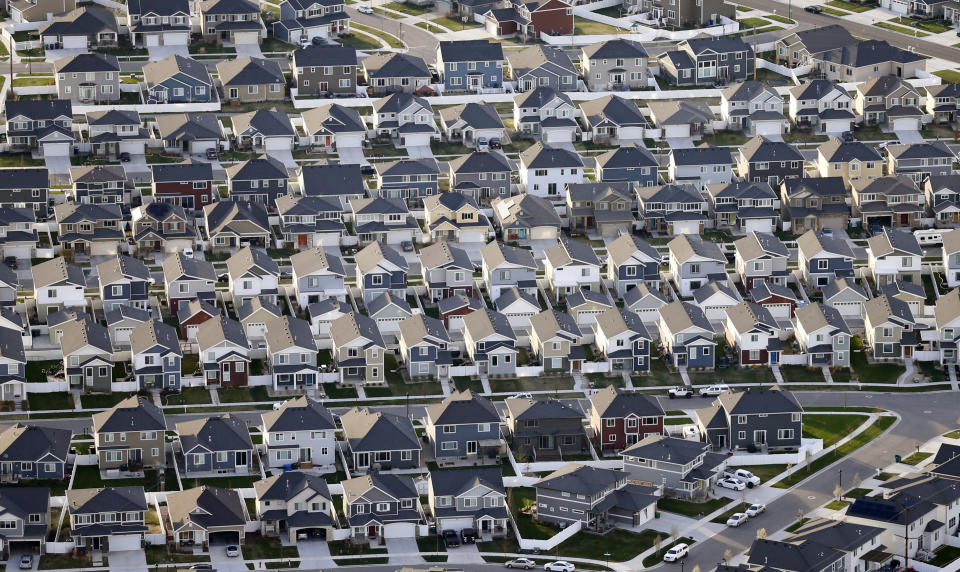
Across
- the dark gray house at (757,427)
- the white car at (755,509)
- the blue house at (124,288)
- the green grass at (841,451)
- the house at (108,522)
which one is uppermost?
the blue house at (124,288)

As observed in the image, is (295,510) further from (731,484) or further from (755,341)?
(755,341)

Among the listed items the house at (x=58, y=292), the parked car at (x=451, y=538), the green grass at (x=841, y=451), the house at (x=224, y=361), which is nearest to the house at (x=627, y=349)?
the green grass at (x=841, y=451)

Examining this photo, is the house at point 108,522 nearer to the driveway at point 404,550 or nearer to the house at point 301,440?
the house at point 301,440

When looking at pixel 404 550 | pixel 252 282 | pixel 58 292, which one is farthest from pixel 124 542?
pixel 252 282

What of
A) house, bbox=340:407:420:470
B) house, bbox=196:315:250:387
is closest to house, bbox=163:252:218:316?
house, bbox=196:315:250:387

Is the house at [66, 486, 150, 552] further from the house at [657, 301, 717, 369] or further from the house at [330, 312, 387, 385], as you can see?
the house at [657, 301, 717, 369]

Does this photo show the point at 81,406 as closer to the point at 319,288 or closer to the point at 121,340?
the point at 121,340

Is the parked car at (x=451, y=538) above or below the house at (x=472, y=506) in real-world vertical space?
below

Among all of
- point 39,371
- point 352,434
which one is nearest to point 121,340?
point 39,371
